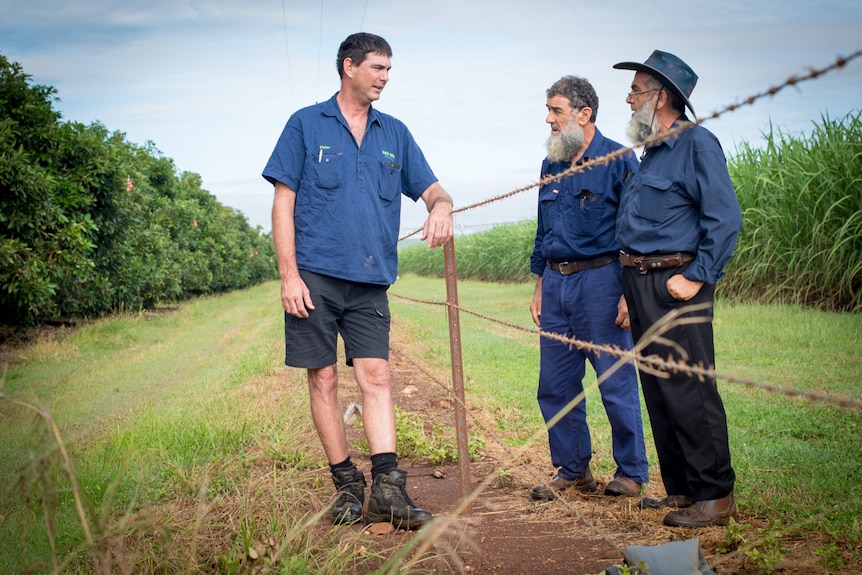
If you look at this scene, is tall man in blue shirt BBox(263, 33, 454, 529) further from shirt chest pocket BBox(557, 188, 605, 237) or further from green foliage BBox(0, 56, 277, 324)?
green foliage BBox(0, 56, 277, 324)

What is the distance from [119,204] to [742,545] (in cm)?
1376

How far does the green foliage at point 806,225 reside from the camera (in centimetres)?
1075

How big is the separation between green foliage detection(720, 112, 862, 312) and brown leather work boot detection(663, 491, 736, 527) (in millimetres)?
8125

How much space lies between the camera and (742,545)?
297 cm

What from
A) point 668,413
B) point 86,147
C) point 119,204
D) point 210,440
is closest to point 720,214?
point 668,413

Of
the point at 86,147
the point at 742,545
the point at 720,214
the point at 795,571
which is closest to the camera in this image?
the point at 795,571

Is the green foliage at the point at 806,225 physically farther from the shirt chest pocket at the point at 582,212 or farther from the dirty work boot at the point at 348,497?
the dirty work boot at the point at 348,497

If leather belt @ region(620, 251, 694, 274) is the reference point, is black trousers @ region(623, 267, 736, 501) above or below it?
below

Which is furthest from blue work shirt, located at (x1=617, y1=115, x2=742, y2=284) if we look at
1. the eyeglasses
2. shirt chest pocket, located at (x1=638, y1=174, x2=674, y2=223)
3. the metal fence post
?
the metal fence post

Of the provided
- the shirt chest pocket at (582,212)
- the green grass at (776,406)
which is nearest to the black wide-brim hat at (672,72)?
the shirt chest pocket at (582,212)

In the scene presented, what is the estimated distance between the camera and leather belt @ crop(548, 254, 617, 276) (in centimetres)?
405

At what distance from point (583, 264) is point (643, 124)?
80cm

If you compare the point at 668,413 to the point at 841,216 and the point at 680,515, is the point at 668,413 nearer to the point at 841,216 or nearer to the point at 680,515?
the point at 680,515

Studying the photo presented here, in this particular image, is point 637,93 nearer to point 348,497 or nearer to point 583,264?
point 583,264
